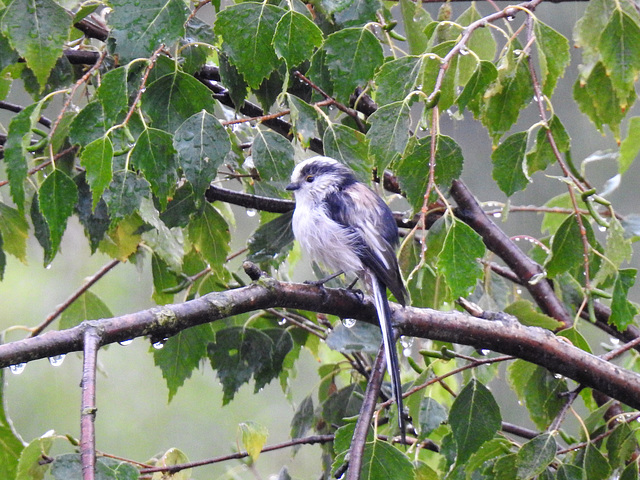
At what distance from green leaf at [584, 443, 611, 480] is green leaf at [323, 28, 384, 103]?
101cm

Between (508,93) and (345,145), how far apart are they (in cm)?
41

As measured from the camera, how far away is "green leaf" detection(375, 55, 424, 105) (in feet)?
5.24

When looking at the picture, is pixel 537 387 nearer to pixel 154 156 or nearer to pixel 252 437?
pixel 252 437

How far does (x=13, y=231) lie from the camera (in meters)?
2.02

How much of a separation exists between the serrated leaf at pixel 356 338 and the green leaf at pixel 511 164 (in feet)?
1.62

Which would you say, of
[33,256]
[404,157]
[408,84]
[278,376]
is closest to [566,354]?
[404,157]

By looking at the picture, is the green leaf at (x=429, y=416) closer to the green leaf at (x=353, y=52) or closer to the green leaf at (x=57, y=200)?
the green leaf at (x=353, y=52)

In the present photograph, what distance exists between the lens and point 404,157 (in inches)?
63.0

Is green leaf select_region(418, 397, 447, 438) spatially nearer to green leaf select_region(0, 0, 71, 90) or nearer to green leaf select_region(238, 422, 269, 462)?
green leaf select_region(238, 422, 269, 462)

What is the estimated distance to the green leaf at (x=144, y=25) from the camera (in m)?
1.54

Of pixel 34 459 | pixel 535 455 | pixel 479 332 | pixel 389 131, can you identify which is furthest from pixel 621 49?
pixel 34 459

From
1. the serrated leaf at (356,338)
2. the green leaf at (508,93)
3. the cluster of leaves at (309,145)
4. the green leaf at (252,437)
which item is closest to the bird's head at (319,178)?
the cluster of leaves at (309,145)

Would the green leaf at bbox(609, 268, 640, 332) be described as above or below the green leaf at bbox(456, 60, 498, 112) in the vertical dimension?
below

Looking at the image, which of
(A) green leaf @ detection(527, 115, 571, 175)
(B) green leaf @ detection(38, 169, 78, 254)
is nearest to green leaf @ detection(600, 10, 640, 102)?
(A) green leaf @ detection(527, 115, 571, 175)
